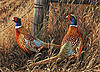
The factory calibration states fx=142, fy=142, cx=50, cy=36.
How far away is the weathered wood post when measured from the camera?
2.61 metres

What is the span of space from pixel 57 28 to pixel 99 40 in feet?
2.60

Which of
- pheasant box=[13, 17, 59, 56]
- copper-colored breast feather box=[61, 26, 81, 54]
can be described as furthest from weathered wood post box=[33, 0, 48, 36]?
copper-colored breast feather box=[61, 26, 81, 54]

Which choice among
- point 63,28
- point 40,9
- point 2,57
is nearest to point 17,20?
point 40,9

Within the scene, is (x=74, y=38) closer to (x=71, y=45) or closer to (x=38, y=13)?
(x=71, y=45)

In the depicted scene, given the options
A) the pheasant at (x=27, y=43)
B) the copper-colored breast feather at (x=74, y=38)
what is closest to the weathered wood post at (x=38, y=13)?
the pheasant at (x=27, y=43)

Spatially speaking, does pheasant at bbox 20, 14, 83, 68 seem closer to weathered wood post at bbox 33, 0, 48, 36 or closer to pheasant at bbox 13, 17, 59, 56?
pheasant at bbox 13, 17, 59, 56

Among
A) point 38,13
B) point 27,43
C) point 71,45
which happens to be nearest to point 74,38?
point 71,45

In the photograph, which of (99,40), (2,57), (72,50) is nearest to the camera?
(72,50)

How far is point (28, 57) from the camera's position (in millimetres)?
2424

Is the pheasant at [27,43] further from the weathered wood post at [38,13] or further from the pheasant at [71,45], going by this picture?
the weathered wood post at [38,13]

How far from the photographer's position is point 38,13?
267 cm

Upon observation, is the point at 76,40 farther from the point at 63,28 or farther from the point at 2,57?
the point at 2,57

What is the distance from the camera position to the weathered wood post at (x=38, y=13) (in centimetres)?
261

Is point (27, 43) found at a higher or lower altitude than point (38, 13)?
lower
